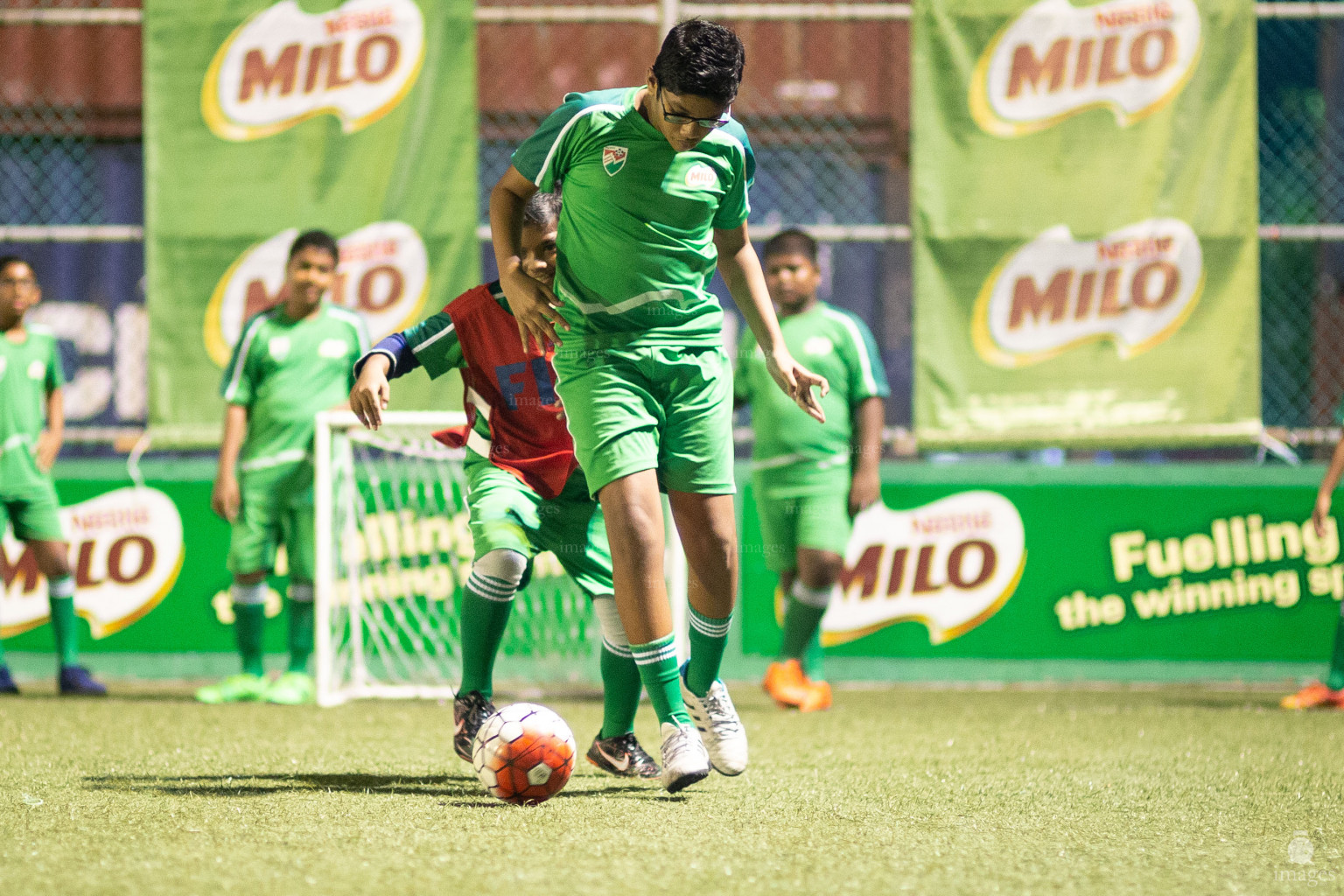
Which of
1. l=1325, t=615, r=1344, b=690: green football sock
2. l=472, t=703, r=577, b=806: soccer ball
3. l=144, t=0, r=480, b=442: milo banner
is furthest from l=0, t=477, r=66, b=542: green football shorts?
l=1325, t=615, r=1344, b=690: green football sock

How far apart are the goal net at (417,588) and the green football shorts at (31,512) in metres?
1.32

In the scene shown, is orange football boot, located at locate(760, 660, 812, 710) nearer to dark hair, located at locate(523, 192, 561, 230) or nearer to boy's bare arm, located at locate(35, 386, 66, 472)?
dark hair, located at locate(523, 192, 561, 230)

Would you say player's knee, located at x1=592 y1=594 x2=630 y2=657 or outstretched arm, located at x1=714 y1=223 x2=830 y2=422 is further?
player's knee, located at x1=592 y1=594 x2=630 y2=657

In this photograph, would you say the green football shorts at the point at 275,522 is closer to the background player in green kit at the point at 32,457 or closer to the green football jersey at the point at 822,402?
the background player in green kit at the point at 32,457

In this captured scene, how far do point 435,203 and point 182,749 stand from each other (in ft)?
11.3

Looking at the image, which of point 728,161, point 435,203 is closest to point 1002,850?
point 728,161

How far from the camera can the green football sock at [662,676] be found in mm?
3422

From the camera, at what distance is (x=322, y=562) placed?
20.6 ft

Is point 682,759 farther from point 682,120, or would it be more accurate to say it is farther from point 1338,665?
point 1338,665

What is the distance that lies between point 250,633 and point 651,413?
12.1ft

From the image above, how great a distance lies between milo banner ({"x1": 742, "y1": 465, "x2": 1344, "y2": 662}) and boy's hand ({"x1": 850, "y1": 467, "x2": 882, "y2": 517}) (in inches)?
28.2

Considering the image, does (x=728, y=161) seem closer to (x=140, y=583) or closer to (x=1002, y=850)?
(x=1002, y=850)

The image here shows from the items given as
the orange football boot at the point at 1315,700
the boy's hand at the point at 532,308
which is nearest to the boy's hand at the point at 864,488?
the orange football boot at the point at 1315,700

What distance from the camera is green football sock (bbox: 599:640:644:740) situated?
12.9 feet
